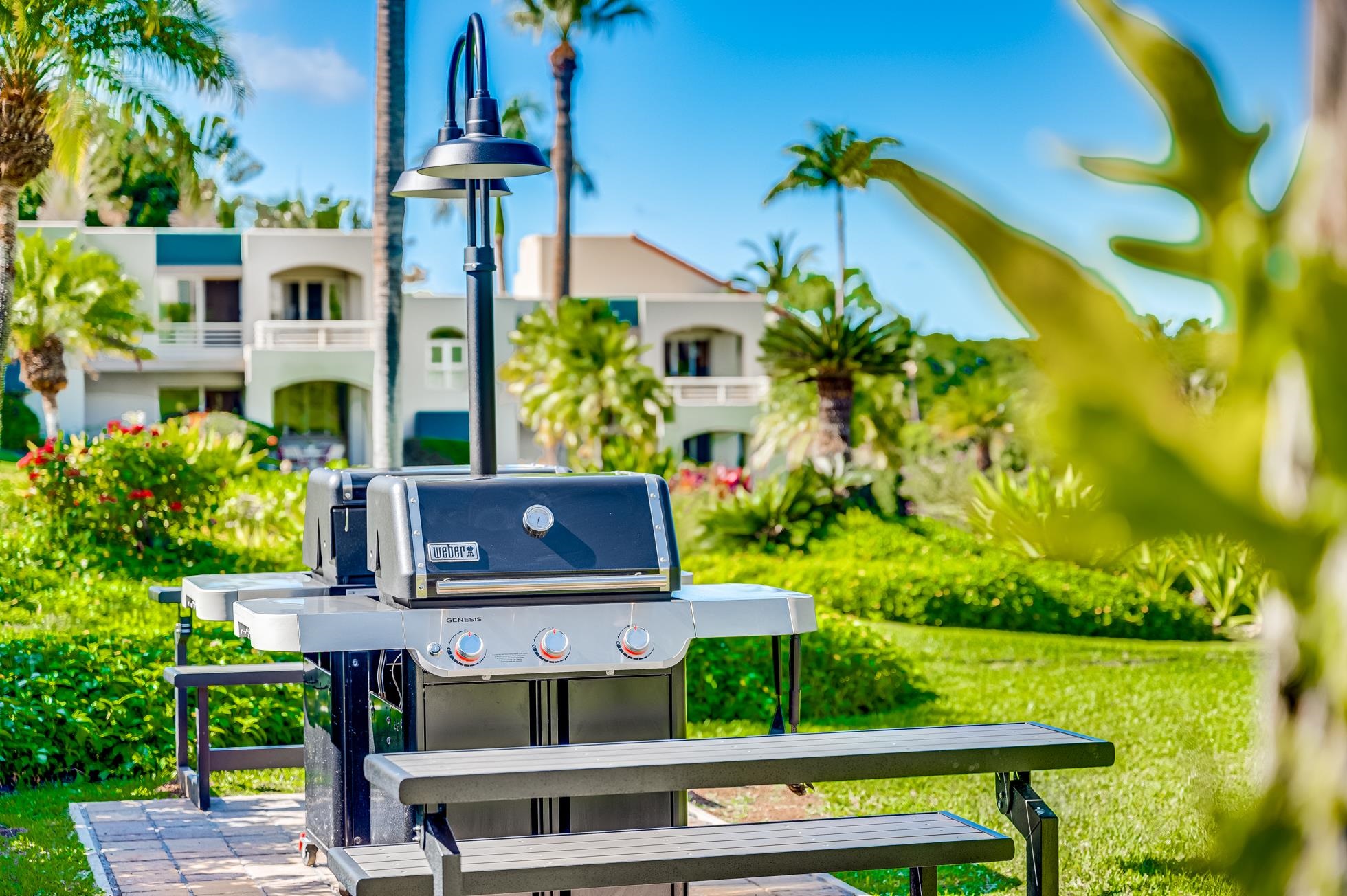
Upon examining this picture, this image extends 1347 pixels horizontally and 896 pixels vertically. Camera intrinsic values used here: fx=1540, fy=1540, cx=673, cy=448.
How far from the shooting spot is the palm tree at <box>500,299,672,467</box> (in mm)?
26547

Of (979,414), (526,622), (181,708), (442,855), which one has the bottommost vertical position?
(181,708)

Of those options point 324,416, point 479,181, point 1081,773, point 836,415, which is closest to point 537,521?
point 479,181

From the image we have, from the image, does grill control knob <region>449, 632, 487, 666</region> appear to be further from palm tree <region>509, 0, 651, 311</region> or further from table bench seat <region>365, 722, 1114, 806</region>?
palm tree <region>509, 0, 651, 311</region>

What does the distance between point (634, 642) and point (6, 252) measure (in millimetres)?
8955

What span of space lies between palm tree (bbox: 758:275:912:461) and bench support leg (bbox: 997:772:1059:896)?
16240 mm

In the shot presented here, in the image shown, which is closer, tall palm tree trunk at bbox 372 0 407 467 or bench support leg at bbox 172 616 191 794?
bench support leg at bbox 172 616 191 794

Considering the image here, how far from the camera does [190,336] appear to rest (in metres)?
38.3

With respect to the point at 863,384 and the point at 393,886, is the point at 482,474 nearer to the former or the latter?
the point at 393,886

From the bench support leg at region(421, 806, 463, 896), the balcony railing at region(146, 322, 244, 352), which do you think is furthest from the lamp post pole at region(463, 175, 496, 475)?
the balcony railing at region(146, 322, 244, 352)

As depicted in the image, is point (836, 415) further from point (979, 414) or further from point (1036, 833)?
point (979, 414)

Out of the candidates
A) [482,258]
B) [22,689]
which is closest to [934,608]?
[22,689]

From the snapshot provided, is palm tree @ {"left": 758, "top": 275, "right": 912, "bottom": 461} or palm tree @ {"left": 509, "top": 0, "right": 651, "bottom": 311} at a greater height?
palm tree @ {"left": 509, "top": 0, "right": 651, "bottom": 311}

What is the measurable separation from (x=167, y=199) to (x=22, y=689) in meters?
44.0

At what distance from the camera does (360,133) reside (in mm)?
65312
